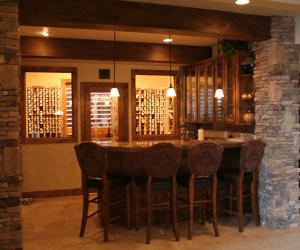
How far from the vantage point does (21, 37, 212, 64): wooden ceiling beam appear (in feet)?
18.9

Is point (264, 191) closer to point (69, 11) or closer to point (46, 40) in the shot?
point (69, 11)

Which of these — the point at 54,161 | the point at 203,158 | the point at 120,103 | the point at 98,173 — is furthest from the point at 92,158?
the point at 120,103

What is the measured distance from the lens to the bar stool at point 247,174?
183 inches

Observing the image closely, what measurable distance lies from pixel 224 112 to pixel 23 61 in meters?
3.69

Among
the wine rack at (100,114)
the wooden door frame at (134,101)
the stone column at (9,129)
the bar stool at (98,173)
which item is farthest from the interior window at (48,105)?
the stone column at (9,129)

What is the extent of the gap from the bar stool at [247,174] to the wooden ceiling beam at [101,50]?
2.47m

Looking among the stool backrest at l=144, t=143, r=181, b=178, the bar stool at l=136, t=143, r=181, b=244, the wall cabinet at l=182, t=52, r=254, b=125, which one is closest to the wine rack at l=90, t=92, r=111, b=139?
the wall cabinet at l=182, t=52, r=254, b=125


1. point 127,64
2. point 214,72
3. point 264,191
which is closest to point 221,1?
point 214,72

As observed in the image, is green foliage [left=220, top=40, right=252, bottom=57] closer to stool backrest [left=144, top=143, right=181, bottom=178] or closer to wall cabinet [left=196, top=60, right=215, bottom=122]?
wall cabinet [left=196, top=60, right=215, bottom=122]

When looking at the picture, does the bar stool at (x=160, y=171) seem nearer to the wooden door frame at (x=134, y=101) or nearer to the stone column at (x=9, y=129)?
the stone column at (x=9, y=129)

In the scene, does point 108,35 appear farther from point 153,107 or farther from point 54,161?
point 54,161

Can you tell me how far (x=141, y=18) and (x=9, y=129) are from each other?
5.97 feet

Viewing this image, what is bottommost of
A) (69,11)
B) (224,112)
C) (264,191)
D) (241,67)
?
(264,191)

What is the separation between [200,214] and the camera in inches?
204
